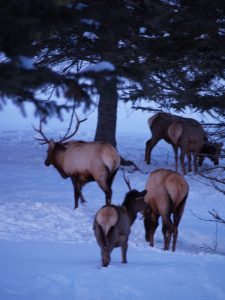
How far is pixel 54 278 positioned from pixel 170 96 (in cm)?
598

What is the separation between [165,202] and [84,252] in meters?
2.06

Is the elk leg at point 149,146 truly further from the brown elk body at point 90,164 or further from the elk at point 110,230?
the elk at point 110,230

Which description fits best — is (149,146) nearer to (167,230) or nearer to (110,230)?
(167,230)

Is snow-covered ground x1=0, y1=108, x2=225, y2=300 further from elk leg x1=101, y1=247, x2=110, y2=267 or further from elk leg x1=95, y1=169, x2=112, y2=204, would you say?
elk leg x1=95, y1=169, x2=112, y2=204

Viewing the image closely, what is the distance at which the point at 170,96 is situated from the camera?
10.8 m

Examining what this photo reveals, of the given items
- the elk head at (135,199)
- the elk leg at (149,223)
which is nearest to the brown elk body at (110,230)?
the elk head at (135,199)

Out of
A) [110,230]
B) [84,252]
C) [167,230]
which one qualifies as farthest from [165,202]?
[110,230]

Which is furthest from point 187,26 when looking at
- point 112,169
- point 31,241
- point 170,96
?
point 31,241

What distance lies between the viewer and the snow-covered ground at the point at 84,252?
5.38 meters

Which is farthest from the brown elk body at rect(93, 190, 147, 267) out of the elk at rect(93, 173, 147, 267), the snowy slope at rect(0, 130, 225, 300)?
the snowy slope at rect(0, 130, 225, 300)

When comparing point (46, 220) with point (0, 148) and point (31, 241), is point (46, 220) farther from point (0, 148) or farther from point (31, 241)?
point (0, 148)

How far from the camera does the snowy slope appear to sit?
538cm

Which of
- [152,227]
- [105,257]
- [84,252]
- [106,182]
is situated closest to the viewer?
[105,257]

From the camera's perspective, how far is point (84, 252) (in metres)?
7.34
